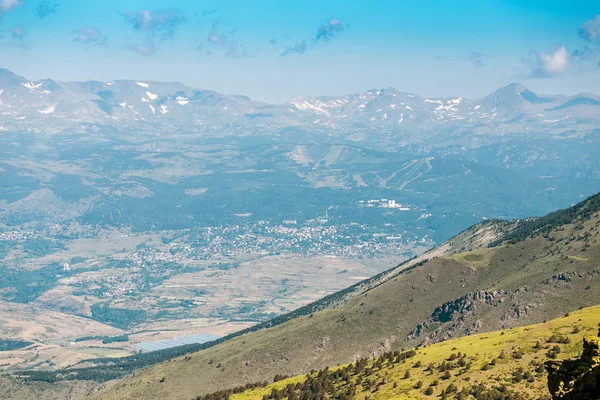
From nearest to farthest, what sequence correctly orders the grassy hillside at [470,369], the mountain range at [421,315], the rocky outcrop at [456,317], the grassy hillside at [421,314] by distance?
the grassy hillside at [470,369] → the mountain range at [421,315] → the grassy hillside at [421,314] → the rocky outcrop at [456,317]

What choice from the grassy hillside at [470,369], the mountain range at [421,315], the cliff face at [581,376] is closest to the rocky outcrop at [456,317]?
the mountain range at [421,315]

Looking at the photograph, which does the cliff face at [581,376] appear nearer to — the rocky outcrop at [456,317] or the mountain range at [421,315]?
the mountain range at [421,315]

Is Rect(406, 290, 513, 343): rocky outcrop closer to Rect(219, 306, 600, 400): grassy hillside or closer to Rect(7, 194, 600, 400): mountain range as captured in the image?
Rect(7, 194, 600, 400): mountain range

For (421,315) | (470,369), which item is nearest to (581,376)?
(470,369)

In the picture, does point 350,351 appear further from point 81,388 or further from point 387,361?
point 81,388

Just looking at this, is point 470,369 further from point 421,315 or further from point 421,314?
point 421,314

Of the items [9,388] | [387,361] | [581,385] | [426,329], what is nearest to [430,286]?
[426,329]
